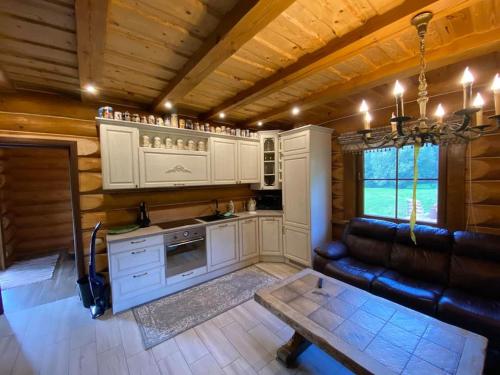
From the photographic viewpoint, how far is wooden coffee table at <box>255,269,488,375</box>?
111cm

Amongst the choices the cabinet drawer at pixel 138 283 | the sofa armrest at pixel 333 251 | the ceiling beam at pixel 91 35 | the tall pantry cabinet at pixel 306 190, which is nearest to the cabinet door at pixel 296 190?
the tall pantry cabinet at pixel 306 190

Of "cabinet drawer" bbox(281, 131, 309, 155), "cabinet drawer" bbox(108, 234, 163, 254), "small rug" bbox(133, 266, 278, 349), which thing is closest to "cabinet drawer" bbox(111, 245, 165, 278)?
"cabinet drawer" bbox(108, 234, 163, 254)

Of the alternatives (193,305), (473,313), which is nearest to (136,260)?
(193,305)

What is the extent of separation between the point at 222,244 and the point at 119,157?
1793 mm


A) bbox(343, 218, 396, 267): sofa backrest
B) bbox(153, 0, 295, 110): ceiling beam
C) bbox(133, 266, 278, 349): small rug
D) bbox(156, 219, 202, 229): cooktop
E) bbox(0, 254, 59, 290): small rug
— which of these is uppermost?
bbox(153, 0, 295, 110): ceiling beam

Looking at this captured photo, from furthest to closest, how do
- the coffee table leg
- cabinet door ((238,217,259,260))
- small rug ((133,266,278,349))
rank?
cabinet door ((238,217,259,260)) < small rug ((133,266,278,349)) < the coffee table leg

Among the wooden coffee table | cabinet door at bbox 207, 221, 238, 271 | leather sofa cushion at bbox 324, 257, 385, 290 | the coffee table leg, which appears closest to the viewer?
the wooden coffee table

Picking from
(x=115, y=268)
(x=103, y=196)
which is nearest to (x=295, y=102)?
(x=103, y=196)

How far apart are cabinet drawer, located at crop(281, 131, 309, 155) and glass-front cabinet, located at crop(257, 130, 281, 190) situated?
306 millimetres

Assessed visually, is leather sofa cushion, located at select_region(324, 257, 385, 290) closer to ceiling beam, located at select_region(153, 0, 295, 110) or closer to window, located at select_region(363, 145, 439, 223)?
window, located at select_region(363, 145, 439, 223)

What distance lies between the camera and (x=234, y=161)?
3.53m

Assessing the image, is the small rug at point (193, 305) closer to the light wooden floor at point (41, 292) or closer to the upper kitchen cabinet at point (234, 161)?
the light wooden floor at point (41, 292)

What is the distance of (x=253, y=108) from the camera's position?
3223 millimetres

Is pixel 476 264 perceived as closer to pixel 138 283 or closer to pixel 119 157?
pixel 138 283
